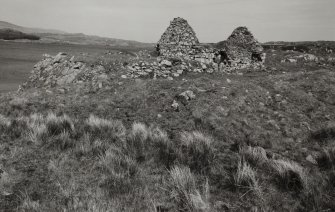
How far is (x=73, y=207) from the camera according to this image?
11.8ft

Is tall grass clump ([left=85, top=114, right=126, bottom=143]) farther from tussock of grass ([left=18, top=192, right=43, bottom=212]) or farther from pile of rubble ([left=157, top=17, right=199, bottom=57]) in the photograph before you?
pile of rubble ([left=157, top=17, right=199, bottom=57])

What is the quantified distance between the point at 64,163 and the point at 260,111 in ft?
22.2

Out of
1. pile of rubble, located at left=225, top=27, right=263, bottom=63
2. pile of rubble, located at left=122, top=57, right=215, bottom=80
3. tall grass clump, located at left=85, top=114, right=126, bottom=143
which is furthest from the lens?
pile of rubble, located at left=225, top=27, right=263, bottom=63

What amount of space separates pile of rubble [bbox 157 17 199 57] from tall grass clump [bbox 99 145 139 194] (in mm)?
11954

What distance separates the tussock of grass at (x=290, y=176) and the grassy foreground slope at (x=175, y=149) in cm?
2

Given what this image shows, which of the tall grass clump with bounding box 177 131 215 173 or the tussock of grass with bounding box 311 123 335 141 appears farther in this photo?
the tussock of grass with bounding box 311 123 335 141

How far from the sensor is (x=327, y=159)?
5594mm

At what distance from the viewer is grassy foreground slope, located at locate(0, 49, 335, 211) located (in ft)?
12.7

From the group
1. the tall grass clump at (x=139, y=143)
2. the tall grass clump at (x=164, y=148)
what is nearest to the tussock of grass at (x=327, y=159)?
the tall grass clump at (x=164, y=148)

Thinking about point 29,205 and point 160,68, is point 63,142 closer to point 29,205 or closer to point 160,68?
point 29,205

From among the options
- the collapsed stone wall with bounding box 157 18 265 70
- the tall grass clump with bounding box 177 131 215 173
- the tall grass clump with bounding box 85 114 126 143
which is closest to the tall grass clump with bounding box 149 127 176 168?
the tall grass clump with bounding box 177 131 215 173

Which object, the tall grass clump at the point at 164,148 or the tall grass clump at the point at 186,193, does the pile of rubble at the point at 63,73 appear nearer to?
the tall grass clump at the point at 164,148

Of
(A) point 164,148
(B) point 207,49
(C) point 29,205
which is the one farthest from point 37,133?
(B) point 207,49

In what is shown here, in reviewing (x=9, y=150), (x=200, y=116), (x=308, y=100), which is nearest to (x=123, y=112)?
→ (x=200, y=116)
